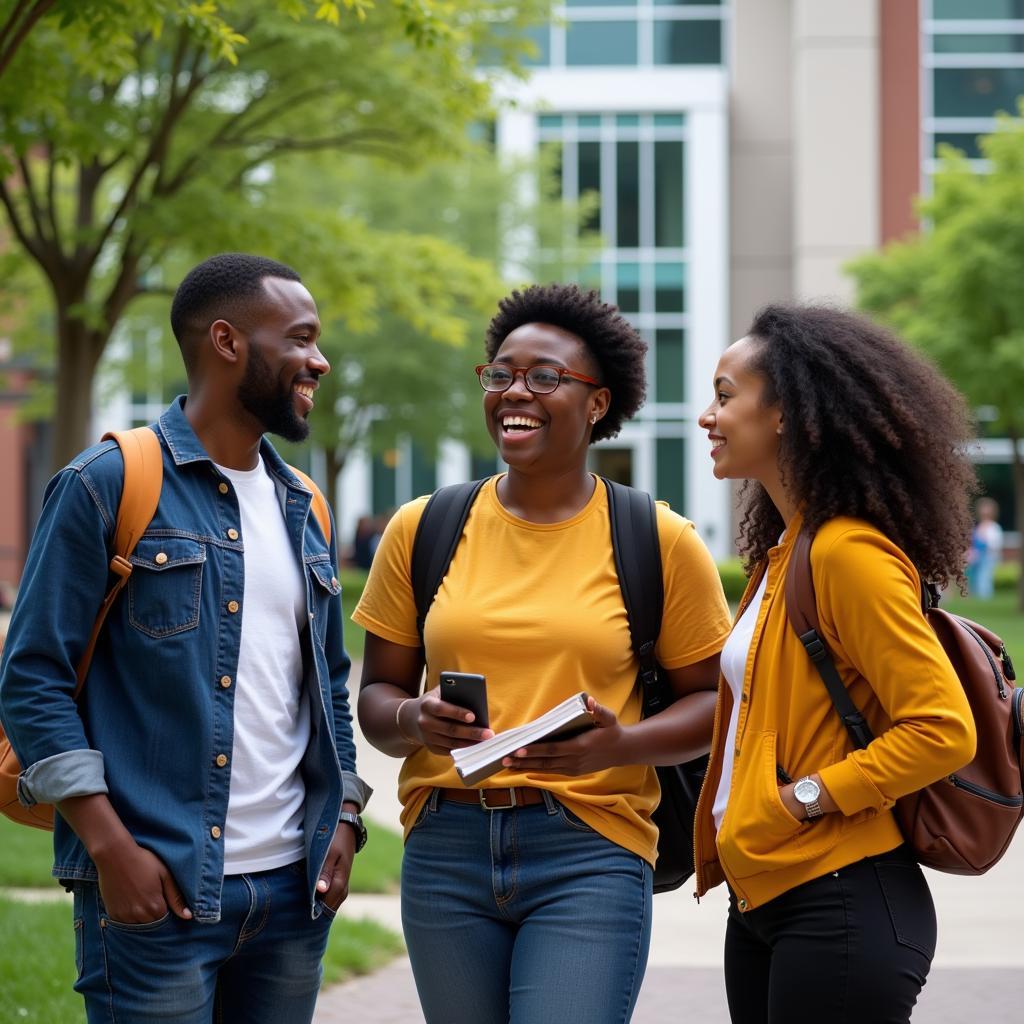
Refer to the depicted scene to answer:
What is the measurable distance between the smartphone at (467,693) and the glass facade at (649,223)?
1423 inches

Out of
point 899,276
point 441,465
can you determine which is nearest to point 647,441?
point 441,465

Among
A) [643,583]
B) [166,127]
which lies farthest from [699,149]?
[643,583]

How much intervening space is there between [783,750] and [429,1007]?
1013 millimetres

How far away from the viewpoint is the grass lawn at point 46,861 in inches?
311

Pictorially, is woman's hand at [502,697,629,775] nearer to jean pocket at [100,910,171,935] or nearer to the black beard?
jean pocket at [100,910,171,935]

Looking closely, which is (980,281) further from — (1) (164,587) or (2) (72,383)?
(1) (164,587)

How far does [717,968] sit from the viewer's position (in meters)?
6.73

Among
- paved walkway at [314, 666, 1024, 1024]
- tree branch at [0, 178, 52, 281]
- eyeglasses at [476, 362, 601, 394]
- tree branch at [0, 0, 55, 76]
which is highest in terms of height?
tree branch at [0, 178, 52, 281]

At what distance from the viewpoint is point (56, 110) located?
9.44 m

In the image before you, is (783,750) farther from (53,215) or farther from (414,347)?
(414,347)

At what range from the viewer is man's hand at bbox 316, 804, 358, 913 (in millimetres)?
3340

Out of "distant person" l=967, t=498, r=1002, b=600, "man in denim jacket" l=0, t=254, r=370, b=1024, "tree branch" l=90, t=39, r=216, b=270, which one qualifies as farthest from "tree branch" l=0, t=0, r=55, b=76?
"distant person" l=967, t=498, r=1002, b=600

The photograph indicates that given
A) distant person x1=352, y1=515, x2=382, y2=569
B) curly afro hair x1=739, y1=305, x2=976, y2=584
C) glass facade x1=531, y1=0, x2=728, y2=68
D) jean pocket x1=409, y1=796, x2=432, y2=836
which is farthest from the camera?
glass facade x1=531, y1=0, x2=728, y2=68

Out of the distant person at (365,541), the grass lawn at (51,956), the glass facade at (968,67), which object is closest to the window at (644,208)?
the glass facade at (968,67)
